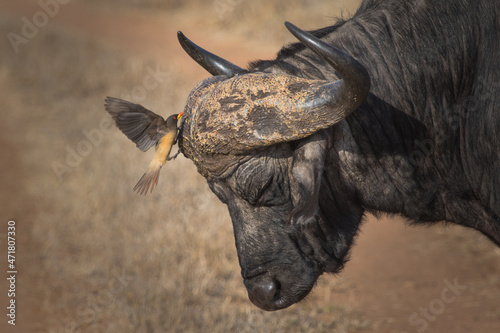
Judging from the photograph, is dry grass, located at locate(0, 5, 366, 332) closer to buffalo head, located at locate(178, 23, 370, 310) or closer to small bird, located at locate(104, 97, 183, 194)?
buffalo head, located at locate(178, 23, 370, 310)

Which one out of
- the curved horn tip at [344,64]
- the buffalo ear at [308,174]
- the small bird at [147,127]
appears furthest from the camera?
the small bird at [147,127]

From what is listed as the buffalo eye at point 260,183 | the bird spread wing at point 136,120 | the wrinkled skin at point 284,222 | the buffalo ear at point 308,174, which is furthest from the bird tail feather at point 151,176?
the buffalo ear at point 308,174

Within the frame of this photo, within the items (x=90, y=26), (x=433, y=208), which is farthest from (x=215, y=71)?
(x=90, y=26)

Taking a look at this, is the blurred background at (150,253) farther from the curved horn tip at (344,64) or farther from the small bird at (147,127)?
the small bird at (147,127)

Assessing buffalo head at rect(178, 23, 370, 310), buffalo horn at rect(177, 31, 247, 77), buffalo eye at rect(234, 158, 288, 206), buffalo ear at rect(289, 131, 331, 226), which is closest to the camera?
buffalo head at rect(178, 23, 370, 310)

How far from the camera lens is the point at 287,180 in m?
3.90

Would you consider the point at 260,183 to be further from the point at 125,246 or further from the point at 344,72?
the point at 125,246

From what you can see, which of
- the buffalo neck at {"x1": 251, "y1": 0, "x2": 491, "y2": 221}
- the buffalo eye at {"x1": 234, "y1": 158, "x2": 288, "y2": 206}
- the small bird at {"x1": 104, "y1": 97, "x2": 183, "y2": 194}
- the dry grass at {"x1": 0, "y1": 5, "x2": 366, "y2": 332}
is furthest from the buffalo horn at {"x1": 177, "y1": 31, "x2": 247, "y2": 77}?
the dry grass at {"x1": 0, "y1": 5, "x2": 366, "y2": 332}

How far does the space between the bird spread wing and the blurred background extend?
167 cm

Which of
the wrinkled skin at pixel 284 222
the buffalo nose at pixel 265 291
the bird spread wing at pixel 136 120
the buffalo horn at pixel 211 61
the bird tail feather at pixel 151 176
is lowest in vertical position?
the buffalo nose at pixel 265 291

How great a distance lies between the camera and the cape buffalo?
3.69 metres

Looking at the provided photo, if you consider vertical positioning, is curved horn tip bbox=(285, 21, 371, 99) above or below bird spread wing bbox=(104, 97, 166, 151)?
below

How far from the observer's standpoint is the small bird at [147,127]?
399 cm

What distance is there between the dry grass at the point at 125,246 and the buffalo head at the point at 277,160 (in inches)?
34.0
